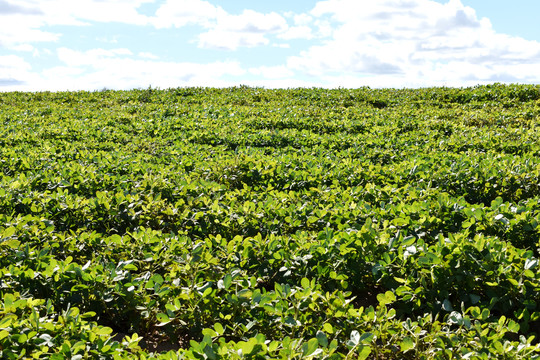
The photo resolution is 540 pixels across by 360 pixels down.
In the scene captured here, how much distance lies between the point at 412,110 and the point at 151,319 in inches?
507

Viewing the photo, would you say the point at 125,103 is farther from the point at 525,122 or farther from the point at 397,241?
the point at 397,241

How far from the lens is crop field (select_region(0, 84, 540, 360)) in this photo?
10.1 ft

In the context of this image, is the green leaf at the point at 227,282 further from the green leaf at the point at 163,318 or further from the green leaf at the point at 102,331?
the green leaf at the point at 102,331

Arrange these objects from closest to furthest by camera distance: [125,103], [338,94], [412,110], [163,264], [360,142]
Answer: [163,264] < [360,142] < [412,110] < [125,103] < [338,94]

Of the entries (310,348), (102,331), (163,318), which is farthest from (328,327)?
(102,331)

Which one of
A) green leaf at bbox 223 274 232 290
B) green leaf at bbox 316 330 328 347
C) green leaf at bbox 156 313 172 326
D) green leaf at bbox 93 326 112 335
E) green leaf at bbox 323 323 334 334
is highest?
green leaf at bbox 223 274 232 290

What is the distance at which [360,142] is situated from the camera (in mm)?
9789

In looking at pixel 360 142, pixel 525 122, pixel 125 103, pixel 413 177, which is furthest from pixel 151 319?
pixel 125 103

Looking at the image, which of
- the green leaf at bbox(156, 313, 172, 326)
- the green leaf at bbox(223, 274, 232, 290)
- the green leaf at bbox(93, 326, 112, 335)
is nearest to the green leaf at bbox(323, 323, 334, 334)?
the green leaf at bbox(223, 274, 232, 290)

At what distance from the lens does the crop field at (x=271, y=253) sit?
309cm

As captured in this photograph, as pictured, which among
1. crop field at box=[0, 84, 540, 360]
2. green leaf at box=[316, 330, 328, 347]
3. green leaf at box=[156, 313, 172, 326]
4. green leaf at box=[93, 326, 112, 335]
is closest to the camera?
green leaf at box=[316, 330, 328, 347]

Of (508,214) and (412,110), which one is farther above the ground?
(412,110)

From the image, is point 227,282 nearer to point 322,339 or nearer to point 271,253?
point 271,253

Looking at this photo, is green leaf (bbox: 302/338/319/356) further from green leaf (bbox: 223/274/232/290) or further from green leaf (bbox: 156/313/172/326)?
green leaf (bbox: 156/313/172/326)
